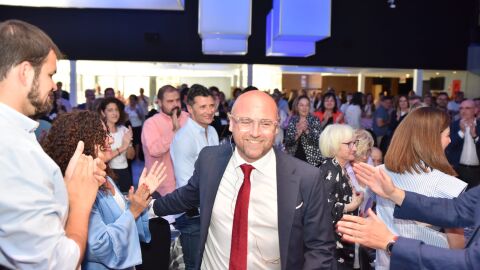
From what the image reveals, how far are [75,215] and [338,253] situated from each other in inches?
86.4

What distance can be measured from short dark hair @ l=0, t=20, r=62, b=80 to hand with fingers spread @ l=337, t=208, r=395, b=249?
1064 millimetres

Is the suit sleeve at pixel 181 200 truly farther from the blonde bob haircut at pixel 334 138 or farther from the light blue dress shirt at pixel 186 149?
the blonde bob haircut at pixel 334 138

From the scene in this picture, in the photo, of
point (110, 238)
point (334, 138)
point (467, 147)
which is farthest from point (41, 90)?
point (467, 147)

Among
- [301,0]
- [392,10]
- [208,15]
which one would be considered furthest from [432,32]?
[208,15]

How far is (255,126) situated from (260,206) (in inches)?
13.4

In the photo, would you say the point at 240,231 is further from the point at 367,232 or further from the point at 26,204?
the point at 26,204

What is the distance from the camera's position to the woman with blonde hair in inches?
86.3

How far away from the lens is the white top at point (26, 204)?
1018 mm

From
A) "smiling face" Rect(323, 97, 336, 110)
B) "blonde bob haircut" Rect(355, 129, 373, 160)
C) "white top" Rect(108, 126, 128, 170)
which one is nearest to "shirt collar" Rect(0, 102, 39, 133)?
"blonde bob haircut" Rect(355, 129, 373, 160)

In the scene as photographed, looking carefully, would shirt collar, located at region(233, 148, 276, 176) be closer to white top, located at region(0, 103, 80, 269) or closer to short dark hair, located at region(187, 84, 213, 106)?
white top, located at region(0, 103, 80, 269)

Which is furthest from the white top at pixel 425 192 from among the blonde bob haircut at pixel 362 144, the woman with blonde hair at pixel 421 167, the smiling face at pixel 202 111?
the smiling face at pixel 202 111

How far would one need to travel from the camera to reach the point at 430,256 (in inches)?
50.8

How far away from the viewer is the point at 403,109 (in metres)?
7.49

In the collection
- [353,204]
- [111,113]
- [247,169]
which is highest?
[111,113]
